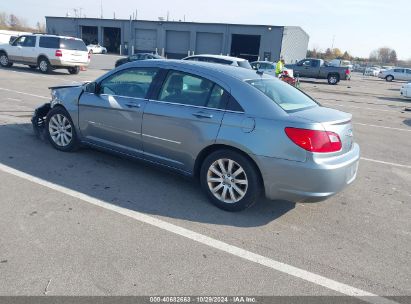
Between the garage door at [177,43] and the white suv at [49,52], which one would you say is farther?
the garage door at [177,43]

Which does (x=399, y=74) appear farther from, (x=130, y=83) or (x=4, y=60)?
(x=130, y=83)

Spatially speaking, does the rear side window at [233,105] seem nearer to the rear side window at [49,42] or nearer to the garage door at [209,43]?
the rear side window at [49,42]

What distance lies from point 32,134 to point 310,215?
521cm

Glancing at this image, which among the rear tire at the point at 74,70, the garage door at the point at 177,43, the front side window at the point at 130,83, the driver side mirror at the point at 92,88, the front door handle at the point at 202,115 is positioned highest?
the garage door at the point at 177,43

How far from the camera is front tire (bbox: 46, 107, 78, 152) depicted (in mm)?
5559

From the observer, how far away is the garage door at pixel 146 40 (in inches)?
2051

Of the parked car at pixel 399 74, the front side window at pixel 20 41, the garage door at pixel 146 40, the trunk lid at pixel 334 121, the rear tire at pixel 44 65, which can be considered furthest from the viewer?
the garage door at pixel 146 40

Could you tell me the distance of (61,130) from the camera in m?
5.70

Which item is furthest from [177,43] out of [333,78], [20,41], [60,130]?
[60,130]

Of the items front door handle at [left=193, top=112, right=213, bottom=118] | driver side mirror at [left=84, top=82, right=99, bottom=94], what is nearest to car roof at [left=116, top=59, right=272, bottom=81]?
front door handle at [left=193, top=112, right=213, bottom=118]

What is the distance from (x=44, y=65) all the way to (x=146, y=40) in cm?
3640

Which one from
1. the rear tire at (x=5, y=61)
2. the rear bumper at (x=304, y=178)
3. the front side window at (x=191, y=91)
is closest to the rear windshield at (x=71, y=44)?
the rear tire at (x=5, y=61)

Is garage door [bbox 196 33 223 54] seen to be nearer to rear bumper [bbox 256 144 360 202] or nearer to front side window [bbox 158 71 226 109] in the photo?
front side window [bbox 158 71 226 109]

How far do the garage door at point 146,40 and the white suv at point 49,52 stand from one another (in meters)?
34.1
